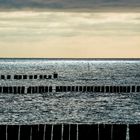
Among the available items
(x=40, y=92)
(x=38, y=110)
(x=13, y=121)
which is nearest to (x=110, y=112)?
(x=38, y=110)

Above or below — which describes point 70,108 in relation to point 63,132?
below

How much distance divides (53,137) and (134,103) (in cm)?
3693

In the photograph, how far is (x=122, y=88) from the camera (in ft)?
256

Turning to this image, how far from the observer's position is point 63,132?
84.8 ft

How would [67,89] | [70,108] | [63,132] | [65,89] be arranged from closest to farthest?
1. [63,132]
2. [70,108]
3. [67,89]
4. [65,89]

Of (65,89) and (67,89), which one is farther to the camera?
(65,89)

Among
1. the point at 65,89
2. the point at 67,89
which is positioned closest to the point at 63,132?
the point at 67,89

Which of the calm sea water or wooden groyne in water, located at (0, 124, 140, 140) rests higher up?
wooden groyne in water, located at (0, 124, 140, 140)

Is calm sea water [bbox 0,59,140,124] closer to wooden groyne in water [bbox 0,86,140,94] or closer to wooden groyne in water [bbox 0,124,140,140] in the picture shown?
wooden groyne in water [bbox 0,86,140,94]

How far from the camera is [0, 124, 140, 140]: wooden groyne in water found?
1013 inches

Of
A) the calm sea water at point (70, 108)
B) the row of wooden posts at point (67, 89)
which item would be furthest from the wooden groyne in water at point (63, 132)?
the row of wooden posts at point (67, 89)

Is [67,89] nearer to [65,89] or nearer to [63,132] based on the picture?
[65,89]

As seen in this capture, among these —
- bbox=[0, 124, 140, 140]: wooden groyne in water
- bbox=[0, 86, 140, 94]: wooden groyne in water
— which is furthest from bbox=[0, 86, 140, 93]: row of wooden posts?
bbox=[0, 124, 140, 140]: wooden groyne in water

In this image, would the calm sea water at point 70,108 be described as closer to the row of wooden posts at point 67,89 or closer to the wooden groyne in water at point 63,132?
the row of wooden posts at point 67,89
